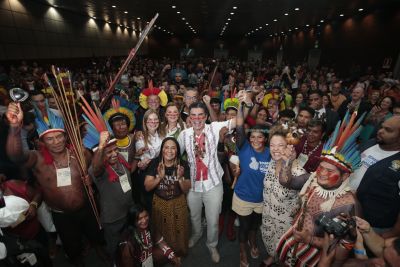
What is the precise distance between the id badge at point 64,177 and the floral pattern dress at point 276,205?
6.97 feet

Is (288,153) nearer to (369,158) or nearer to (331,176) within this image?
(331,176)

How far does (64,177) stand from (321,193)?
253cm

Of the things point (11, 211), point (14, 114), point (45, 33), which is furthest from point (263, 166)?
point (45, 33)

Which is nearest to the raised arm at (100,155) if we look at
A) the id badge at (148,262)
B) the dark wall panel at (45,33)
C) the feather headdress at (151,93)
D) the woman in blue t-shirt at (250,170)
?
the id badge at (148,262)

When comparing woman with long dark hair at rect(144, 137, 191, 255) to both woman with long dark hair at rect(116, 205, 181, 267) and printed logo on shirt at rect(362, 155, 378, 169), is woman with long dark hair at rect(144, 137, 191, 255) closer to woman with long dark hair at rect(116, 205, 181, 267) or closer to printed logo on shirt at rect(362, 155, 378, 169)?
woman with long dark hair at rect(116, 205, 181, 267)

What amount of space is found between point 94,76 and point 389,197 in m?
11.2

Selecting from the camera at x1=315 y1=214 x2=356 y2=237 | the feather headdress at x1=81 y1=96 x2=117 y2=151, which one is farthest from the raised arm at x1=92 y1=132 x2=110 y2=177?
the camera at x1=315 y1=214 x2=356 y2=237

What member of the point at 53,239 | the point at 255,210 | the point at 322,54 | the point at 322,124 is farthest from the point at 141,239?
the point at 322,54

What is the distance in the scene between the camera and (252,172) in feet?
8.55

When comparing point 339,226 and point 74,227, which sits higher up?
point 339,226

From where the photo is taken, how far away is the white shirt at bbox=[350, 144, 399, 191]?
241 cm

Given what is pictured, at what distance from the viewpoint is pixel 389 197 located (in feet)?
7.12

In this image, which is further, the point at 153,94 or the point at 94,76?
the point at 94,76

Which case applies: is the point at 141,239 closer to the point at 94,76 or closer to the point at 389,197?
the point at 389,197
